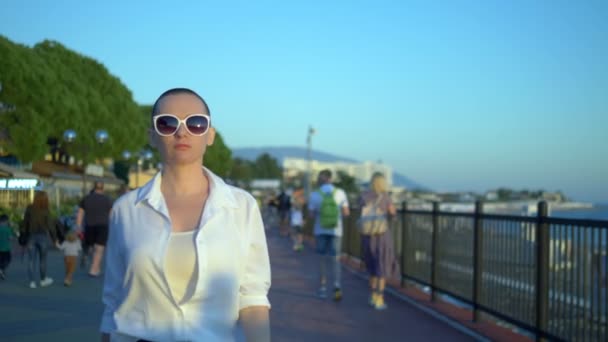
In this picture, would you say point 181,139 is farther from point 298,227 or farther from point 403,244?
point 298,227

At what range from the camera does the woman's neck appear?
2.72m

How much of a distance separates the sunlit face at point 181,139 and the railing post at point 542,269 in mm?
5276

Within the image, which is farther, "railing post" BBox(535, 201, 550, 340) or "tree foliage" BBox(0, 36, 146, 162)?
"tree foliage" BBox(0, 36, 146, 162)

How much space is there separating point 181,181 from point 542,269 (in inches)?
214

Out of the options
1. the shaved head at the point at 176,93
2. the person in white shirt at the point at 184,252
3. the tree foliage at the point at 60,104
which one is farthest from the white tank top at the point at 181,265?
the tree foliage at the point at 60,104

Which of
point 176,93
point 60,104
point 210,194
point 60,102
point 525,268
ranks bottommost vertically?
point 525,268

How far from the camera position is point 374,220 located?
1068 centimetres

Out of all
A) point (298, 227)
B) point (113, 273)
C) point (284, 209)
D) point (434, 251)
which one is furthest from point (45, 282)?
point (284, 209)

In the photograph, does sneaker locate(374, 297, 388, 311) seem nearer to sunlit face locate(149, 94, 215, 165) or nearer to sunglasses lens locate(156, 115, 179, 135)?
sunlit face locate(149, 94, 215, 165)

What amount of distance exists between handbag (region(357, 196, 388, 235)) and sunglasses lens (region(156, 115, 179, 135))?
8079 millimetres

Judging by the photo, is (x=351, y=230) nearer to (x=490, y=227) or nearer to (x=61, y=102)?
A: (x=490, y=227)

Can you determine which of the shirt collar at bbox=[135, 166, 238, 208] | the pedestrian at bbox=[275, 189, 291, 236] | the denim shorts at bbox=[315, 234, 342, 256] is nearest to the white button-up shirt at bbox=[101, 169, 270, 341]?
the shirt collar at bbox=[135, 166, 238, 208]

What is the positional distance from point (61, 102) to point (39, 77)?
1.86 m

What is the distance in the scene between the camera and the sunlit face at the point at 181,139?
106 inches
